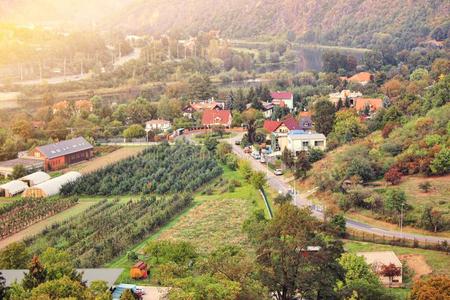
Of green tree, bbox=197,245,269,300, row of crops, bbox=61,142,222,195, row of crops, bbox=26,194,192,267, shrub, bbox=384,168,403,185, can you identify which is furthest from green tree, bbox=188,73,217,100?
green tree, bbox=197,245,269,300

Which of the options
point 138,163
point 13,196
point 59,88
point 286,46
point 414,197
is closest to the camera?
point 414,197

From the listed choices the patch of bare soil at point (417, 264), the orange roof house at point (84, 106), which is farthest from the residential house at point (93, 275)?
the orange roof house at point (84, 106)

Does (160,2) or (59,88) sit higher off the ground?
(160,2)

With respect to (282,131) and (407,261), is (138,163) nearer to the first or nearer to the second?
(282,131)

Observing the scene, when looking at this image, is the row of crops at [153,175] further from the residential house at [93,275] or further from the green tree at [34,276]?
the green tree at [34,276]

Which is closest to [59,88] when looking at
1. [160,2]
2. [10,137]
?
[10,137]

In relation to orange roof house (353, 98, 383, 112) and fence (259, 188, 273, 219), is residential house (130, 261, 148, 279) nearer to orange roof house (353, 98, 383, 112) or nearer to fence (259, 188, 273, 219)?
fence (259, 188, 273, 219)

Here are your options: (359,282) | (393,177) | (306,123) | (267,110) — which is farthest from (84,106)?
(359,282)
